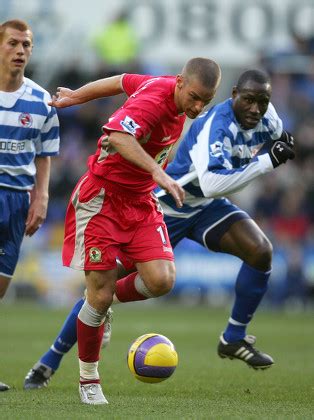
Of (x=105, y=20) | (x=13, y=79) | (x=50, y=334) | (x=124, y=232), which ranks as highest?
(x=13, y=79)

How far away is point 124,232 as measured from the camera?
7145 millimetres

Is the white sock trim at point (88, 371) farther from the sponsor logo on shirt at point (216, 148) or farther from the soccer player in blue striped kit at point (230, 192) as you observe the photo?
the sponsor logo on shirt at point (216, 148)

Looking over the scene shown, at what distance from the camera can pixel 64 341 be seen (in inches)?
316

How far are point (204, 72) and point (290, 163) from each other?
14126 millimetres

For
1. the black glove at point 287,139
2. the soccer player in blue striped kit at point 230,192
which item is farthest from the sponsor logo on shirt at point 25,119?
the black glove at point 287,139

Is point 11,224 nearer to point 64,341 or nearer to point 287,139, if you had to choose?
point 64,341

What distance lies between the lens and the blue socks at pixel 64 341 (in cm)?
795

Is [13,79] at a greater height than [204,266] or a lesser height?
greater

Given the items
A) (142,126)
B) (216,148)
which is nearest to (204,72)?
(142,126)

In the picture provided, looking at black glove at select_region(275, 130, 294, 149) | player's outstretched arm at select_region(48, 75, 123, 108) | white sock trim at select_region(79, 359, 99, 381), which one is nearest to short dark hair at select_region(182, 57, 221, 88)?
player's outstretched arm at select_region(48, 75, 123, 108)

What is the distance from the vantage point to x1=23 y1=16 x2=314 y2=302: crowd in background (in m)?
18.7

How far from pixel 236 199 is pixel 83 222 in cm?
1290

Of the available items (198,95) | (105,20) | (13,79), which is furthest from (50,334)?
(105,20)

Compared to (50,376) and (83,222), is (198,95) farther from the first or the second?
(50,376)
